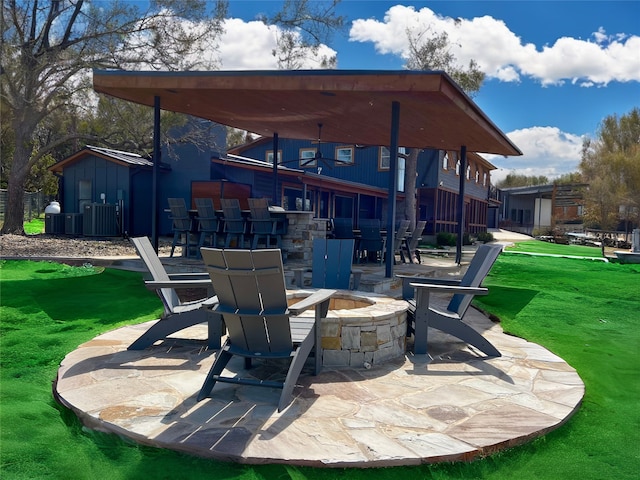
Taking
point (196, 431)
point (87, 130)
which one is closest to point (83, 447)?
point (196, 431)

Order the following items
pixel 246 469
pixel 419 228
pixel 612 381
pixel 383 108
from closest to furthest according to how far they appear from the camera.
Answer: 1. pixel 246 469
2. pixel 612 381
3. pixel 383 108
4. pixel 419 228

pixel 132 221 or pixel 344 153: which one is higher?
pixel 344 153

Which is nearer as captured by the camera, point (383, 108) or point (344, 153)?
point (383, 108)

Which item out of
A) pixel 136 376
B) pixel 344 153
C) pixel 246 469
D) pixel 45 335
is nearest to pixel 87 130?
pixel 344 153

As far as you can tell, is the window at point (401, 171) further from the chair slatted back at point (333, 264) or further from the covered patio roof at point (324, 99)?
the chair slatted back at point (333, 264)

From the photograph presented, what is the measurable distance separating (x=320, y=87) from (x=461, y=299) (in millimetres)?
3313

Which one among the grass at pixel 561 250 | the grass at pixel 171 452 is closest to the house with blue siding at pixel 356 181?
the grass at pixel 561 250

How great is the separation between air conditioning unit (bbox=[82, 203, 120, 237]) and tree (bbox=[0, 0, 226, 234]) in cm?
175

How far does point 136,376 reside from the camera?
3.39 m

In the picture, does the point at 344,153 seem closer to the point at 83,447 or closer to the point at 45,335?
the point at 45,335

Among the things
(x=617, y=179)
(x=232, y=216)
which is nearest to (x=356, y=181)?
(x=232, y=216)

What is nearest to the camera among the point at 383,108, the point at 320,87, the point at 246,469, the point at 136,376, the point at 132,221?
the point at 246,469

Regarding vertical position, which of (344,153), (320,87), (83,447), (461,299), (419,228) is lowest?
(83,447)

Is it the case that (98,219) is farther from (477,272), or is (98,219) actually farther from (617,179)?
(617,179)
